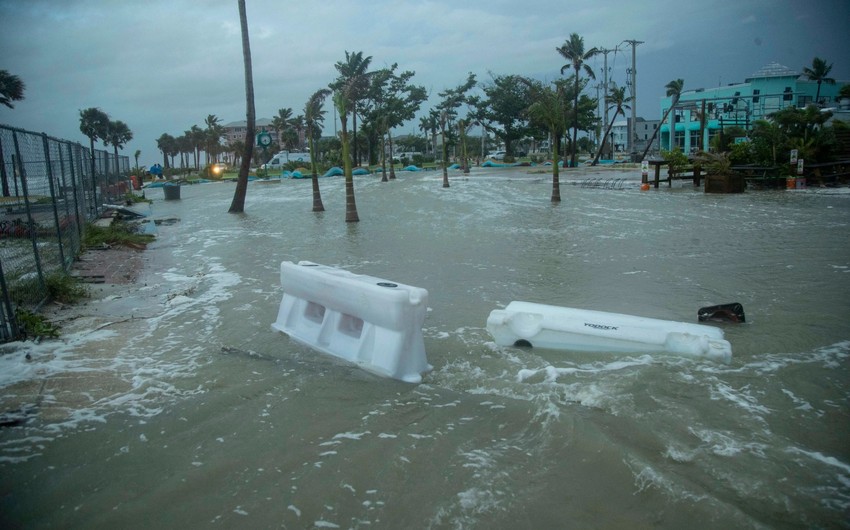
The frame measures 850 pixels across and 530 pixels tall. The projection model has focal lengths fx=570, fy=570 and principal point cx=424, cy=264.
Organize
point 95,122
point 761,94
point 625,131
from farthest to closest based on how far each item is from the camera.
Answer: point 625,131, point 95,122, point 761,94

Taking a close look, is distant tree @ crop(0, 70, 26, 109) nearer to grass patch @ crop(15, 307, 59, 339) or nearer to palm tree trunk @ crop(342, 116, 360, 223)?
palm tree trunk @ crop(342, 116, 360, 223)

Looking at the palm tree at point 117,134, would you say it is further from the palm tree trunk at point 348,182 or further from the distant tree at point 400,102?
the palm tree trunk at point 348,182

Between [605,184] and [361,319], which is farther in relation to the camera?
[605,184]

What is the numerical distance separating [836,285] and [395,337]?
7148 mm

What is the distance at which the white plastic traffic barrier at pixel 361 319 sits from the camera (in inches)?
198

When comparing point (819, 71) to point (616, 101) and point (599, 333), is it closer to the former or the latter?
point (616, 101)

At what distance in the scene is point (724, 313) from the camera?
259 inches

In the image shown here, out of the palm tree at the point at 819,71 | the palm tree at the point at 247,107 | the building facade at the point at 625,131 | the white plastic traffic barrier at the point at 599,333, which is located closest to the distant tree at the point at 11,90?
the palm tree at the point at 247,107

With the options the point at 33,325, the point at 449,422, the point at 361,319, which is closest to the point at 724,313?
the point at 449,422

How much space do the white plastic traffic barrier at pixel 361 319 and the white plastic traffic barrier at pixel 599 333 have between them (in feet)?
3.72

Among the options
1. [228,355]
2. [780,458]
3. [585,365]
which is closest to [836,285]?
[585,365]

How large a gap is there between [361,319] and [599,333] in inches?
92.6

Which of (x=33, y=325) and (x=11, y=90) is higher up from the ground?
(x=11, y=90)

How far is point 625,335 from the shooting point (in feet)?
18.4
